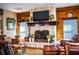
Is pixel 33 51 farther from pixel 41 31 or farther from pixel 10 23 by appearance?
pixel 10 23

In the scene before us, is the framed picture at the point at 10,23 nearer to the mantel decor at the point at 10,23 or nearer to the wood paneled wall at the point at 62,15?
the mantel decor at the point at 10,23

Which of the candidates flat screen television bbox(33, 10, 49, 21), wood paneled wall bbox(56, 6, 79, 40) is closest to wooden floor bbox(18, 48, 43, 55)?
wood paneled wall bbox(56, 6, 79, 40)

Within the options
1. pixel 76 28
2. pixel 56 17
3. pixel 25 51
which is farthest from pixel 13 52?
pixel 76 28

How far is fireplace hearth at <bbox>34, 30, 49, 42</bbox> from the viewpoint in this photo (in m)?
2.74

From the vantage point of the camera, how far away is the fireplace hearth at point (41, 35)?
2740 mm

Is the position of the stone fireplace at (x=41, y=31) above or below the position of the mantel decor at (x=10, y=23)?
below

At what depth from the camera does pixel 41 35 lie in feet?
9.16

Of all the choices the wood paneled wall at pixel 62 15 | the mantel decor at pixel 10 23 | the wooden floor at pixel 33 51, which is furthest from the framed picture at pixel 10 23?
the wood paneled wall at pixel 62 15

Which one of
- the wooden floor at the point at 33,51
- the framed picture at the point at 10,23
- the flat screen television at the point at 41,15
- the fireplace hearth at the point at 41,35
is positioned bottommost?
the wooden floor at the point at 33,51

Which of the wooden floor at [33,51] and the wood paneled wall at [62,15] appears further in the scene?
the wooden floor at [33,51]

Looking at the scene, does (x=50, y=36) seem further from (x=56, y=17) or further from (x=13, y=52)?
(x=13, y=52)

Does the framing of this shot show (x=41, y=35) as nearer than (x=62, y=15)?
No

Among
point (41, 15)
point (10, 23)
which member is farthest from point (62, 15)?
point (10, 23)

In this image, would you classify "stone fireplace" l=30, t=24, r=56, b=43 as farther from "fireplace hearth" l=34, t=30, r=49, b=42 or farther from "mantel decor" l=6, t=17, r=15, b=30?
"mantel decor" l=6, t=17, r=15, b=30
